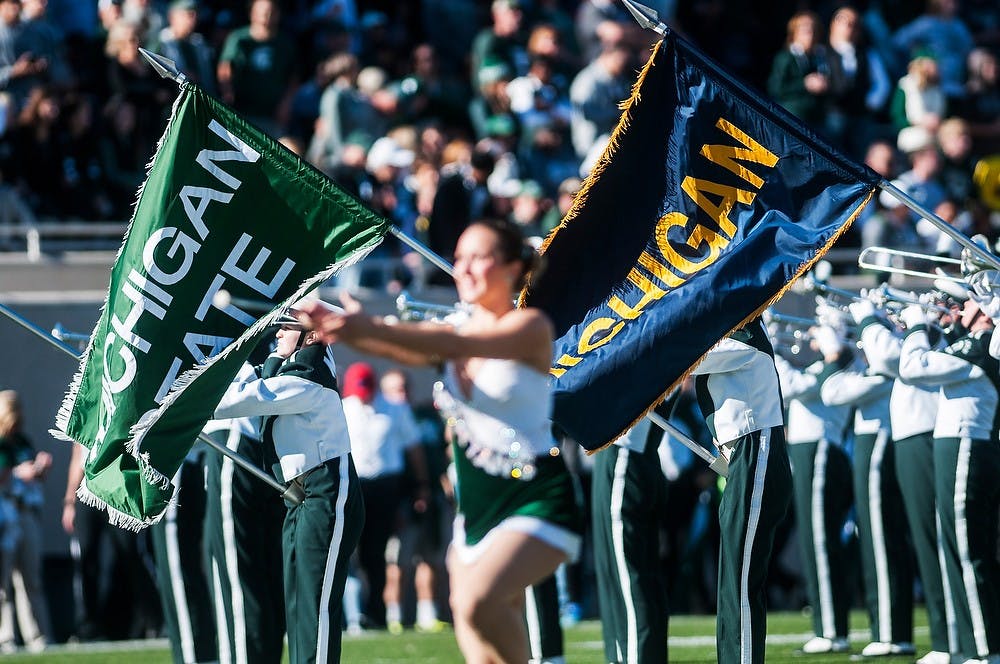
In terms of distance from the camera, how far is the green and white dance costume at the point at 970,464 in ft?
30.1

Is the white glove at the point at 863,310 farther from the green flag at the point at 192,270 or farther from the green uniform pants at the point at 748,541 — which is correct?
the green flag at the point at 192,270

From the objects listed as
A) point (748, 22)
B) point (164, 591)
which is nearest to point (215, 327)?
point (164, 591)

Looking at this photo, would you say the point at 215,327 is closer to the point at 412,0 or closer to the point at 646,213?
the point at 646,213

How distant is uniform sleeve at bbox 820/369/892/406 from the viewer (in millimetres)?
10781

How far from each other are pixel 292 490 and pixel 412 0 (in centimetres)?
1122

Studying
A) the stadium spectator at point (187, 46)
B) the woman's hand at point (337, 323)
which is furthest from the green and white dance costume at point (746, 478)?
the stadium spectator at point (187, 46)

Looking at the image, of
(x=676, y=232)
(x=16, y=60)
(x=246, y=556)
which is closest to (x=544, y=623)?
(x=246, y=556)

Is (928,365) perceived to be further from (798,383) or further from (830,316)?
(798,383)

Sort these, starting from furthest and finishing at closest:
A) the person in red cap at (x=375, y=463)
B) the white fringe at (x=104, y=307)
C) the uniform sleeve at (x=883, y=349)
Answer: the person in red cap at (x=375, y=463)
the uniform sleeve at (x=883, y=349)
the white fringe at (x=104, y=307)

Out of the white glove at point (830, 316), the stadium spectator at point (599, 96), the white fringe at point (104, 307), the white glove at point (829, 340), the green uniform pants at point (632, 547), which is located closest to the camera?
the white fringe at point (104, 307)

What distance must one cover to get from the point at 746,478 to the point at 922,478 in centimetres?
243

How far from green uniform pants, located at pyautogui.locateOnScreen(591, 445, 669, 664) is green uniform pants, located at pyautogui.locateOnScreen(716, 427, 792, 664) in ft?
2.84

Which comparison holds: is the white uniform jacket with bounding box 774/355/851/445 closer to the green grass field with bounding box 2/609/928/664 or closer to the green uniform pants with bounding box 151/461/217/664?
the green grass field with bounding box 2/609/928/664

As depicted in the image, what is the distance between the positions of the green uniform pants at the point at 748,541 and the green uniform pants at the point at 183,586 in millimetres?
2879
